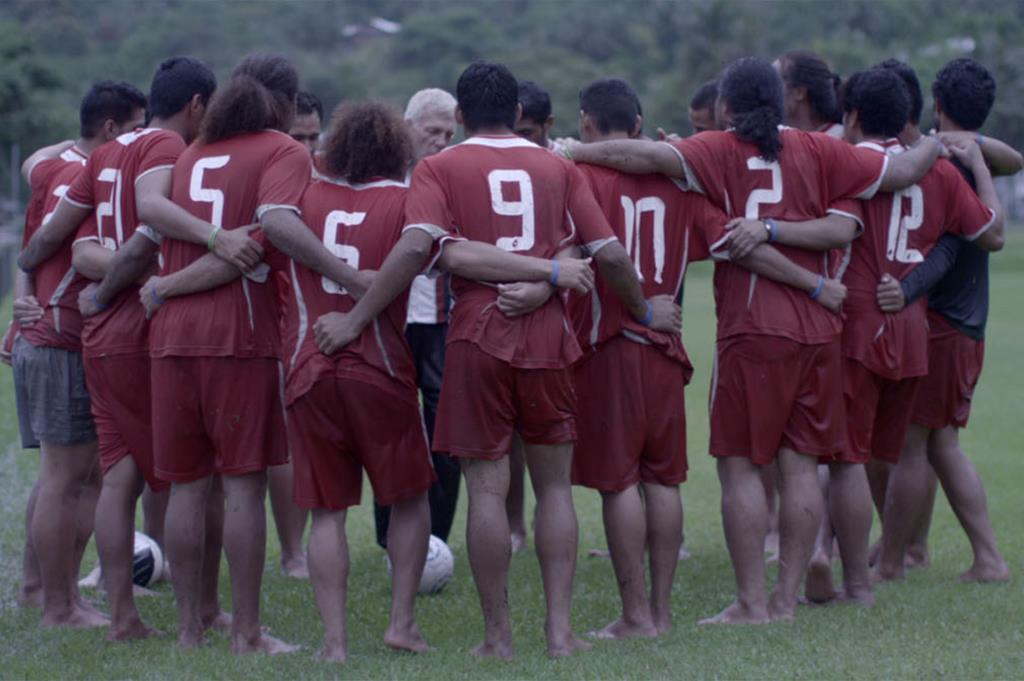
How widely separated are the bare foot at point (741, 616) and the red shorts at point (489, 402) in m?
1.31

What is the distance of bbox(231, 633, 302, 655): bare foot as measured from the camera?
6520 mm

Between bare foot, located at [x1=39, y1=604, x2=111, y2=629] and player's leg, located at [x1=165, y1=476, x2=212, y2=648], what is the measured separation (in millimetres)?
753

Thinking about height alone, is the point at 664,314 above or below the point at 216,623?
above

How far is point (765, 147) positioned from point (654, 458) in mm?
1502

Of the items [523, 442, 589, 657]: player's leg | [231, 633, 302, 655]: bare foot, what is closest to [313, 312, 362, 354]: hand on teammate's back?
[523, 442, 589, 657]: player's leg

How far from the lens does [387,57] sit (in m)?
99.1

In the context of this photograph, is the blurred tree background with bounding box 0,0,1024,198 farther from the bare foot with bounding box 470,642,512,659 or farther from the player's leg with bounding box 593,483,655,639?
the bare foot with bounding box 470,642,512,659

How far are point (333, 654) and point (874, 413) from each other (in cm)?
296

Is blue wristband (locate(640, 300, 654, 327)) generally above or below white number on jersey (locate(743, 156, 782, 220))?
below

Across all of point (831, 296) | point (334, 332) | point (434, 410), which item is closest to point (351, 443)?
point (334, 332)

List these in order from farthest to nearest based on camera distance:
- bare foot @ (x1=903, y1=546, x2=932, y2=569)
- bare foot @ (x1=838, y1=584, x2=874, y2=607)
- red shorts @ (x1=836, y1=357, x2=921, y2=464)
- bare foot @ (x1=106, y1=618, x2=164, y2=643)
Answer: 1. bare foot @ (x1=903, y1=546, x2=932, y2=569)
2. red shorts @ (x1=836, y1=357, x2=921, y2=464)
3. bare foot @ (x1=838, y1=584, x2=874, y2=607)
4. bare foot @ (x1=106, y1=618, x2=164, y2=643)

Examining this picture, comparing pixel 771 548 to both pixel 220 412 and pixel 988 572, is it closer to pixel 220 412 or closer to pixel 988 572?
pixel 988 572

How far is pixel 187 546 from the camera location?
6629mm

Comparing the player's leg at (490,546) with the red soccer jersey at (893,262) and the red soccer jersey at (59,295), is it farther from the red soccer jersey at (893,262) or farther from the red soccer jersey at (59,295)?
the red soccer jersey at (59,295)
